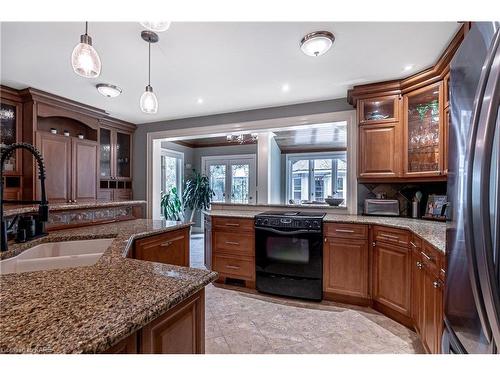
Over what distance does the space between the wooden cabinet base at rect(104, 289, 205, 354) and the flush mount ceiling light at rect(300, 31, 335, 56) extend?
6.16ft

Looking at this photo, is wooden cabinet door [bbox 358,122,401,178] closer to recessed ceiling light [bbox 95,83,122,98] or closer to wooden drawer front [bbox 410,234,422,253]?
wooden drawer front [bbox 410,234,422,253]

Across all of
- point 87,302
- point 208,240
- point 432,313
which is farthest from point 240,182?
point 87,302

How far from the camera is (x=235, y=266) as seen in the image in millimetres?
3131

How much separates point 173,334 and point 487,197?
98 centimetres

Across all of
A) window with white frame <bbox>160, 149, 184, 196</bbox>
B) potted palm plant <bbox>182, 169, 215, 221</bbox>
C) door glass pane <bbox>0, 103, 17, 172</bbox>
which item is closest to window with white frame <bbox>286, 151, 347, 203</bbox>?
potted palm plant <bbox>182, 169, 215, 221</bbox>

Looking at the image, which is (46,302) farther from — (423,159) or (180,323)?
(423,159)

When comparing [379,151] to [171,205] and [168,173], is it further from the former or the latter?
[168,173]

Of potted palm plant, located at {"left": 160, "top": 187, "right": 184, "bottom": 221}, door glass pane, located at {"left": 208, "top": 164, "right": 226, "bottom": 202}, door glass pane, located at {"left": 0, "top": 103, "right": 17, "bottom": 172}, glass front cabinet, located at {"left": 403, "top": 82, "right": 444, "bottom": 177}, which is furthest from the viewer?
door glass pane, located at {"left": 208, "top": 164, "right": 226, "bottom": 202}

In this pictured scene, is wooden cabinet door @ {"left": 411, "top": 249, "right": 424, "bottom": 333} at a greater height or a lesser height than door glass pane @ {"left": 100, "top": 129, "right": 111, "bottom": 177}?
lesser

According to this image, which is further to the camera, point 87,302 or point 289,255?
point 289,255

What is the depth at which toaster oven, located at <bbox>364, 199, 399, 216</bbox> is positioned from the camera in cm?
285
